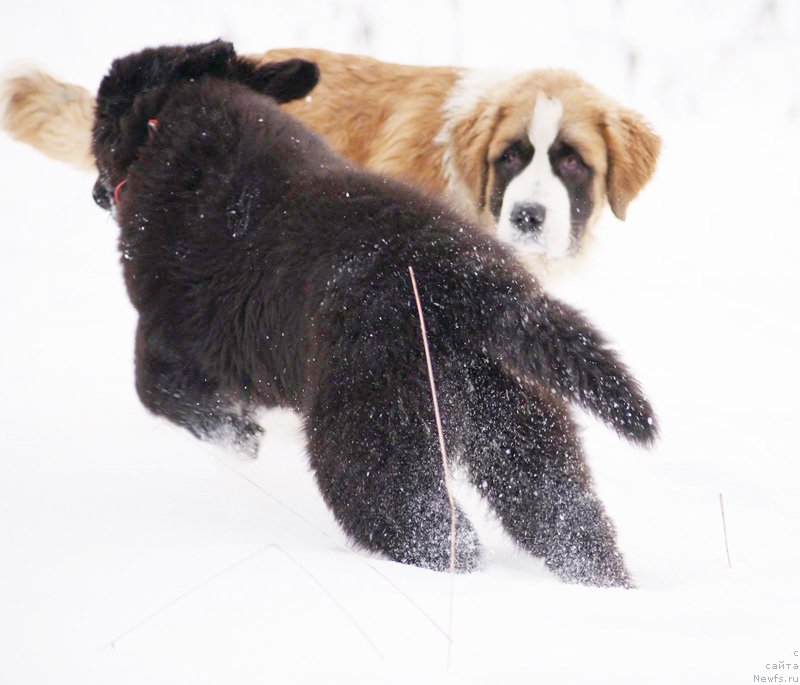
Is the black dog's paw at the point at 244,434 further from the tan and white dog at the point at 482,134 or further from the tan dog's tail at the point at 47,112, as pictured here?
the tan dog's tail at the point at 47,112

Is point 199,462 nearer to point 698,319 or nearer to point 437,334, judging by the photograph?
point 437,334

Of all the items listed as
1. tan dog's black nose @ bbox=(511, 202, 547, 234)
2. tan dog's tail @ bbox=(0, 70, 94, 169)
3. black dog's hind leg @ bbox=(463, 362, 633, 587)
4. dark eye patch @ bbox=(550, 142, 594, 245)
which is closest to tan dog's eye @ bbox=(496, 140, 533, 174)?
dark eye patch @ bbox=(550, 142, 594, 245)

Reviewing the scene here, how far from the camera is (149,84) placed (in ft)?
10.8

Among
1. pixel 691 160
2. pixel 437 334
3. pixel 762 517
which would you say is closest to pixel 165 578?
pixel 437 334

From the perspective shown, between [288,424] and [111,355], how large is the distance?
155cm

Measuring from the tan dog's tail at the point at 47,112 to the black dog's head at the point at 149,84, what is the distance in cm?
126

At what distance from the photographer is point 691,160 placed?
812 centimetres

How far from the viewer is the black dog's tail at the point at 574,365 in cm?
210

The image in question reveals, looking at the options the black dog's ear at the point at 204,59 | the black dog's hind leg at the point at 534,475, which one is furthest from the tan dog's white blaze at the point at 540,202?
the black dog's hind leg at the point at 534,475

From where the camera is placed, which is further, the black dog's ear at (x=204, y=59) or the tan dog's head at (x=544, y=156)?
the tan dog's head at (x=544, y=156)

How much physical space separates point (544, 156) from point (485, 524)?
2115 mm

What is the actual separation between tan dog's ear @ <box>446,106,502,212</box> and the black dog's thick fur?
1503 mm

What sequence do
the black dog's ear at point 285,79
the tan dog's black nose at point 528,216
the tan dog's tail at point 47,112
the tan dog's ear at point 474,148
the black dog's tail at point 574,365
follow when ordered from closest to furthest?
the black dog's tail at point 574,365, the black dog's ear at point 285,79, the tan dog's black nose at point 528,216, the tan dog's ear at point 474,148, the tan dog's tail at point 47,112

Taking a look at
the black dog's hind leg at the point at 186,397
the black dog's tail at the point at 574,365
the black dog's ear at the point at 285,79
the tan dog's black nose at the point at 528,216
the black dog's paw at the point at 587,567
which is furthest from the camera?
the tan dog's black nose at the point at 528,216
